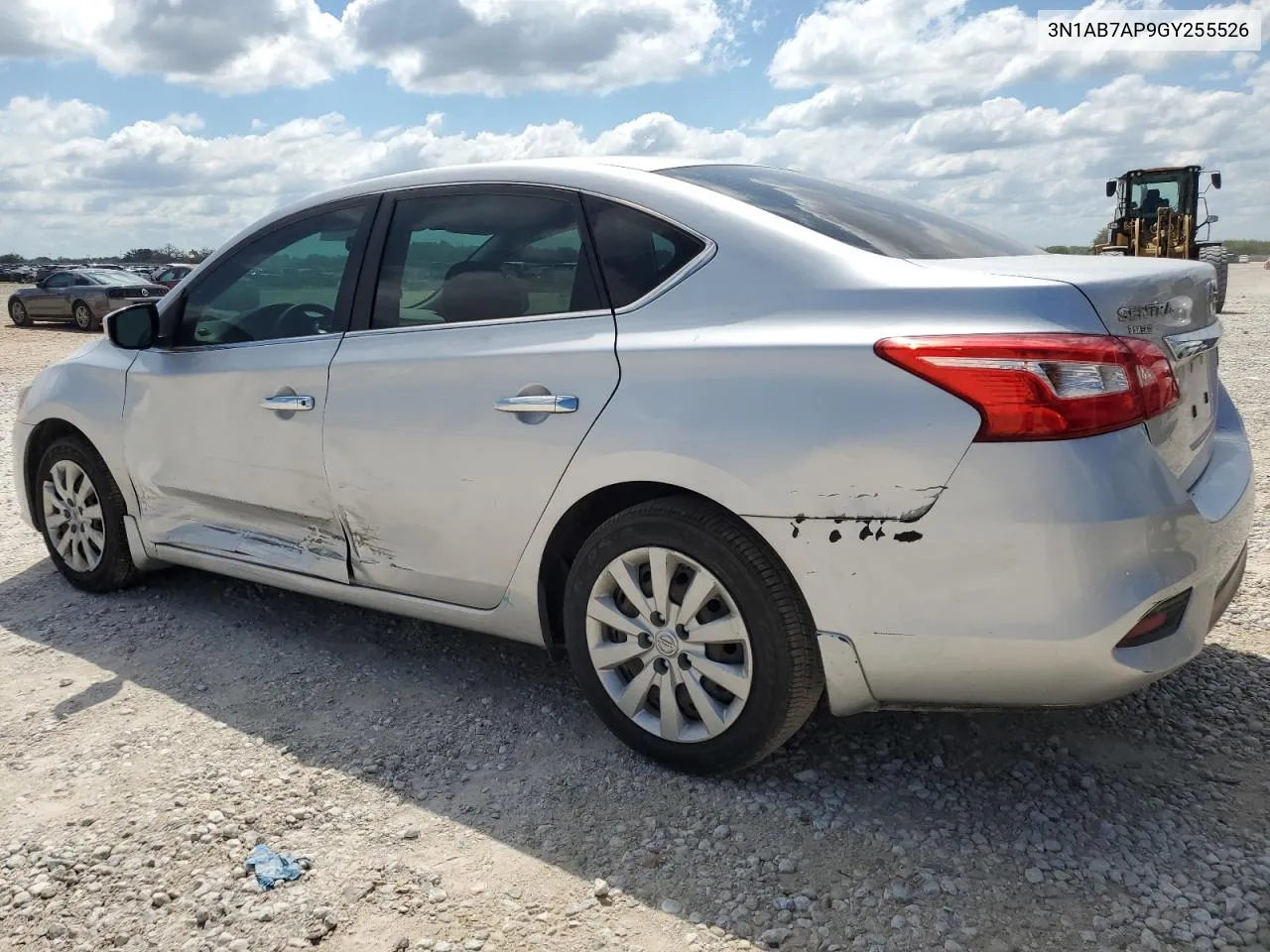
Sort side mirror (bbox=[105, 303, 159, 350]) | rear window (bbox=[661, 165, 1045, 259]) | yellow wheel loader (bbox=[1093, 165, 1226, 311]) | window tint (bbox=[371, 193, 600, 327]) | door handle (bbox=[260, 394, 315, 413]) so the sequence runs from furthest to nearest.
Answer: yellow wheel loader (bbox=[1093, 165, 1226, 311])
side mirror (bbox=[105, 303, 159, 350])
door handle (bbox=[260, 394, 315, 413])
window tint (bbox=[371, 193, 600, 327])
rear window (bbox=[661, 165, 1045, 259])

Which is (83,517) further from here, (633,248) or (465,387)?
(633,248)

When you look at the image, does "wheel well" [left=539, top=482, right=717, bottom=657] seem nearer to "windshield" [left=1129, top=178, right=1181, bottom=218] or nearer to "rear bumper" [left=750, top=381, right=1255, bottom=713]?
"rear bumper" [left=750, top=381, right=1255, bottom=713]

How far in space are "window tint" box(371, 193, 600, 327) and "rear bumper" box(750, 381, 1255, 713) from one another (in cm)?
101

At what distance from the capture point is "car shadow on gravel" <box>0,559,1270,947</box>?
2490 millimetres

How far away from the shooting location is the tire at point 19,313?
23828 millimetres

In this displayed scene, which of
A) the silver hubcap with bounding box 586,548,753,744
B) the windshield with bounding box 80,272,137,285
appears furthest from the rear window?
the windshield with bounding box 80,272,137,285

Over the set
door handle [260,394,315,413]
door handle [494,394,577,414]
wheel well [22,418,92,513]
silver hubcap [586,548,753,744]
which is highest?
door handle [494,394,577,414]

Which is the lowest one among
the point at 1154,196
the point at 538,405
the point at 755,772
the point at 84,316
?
the point at 755,772

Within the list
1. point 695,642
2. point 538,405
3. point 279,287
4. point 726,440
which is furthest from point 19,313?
point 726,440

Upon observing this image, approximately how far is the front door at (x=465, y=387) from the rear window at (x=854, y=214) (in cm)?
50

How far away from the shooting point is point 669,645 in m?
2.82

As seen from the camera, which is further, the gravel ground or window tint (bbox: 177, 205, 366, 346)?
window tint (bbox: 177, 205, 366, 346)

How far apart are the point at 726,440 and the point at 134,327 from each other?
274 centimetres

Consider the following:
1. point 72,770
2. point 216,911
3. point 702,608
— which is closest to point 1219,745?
point 702,608
